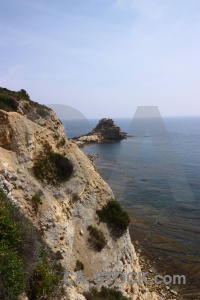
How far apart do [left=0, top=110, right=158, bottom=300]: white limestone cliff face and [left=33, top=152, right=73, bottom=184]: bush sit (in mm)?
386

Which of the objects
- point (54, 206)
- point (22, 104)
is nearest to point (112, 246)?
point (54, 206)

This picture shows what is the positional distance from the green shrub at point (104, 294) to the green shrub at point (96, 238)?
2482 mm

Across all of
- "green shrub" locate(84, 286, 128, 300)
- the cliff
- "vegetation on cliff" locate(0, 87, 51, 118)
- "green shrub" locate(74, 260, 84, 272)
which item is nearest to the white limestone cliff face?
"green shrub" locate(74, 260, 84, 272)

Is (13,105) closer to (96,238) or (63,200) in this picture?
(63,200)

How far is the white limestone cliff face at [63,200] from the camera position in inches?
606

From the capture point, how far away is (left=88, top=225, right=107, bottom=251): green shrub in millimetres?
17047

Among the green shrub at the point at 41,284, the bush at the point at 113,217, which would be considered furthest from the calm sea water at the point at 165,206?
the green shrub at the point at 41,284

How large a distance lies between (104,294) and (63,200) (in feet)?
20.0

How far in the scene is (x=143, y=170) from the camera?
62.8m

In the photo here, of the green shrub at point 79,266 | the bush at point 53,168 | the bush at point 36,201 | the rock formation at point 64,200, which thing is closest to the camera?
the green shrub at point 79,266

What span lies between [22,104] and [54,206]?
15.1m

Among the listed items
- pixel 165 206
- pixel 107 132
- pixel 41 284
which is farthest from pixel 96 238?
pixel 107 132

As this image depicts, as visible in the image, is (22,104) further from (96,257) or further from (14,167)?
(96,257)

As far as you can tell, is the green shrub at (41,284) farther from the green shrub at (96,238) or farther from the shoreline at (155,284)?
the shoreline at (155,284)
